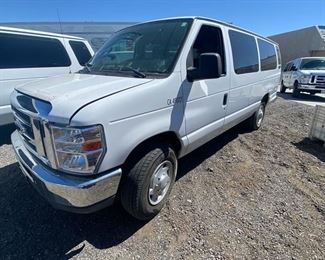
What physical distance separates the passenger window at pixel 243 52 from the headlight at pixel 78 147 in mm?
2730

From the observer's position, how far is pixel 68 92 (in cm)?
216

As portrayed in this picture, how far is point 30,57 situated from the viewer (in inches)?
209

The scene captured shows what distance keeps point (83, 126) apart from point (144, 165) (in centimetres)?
78

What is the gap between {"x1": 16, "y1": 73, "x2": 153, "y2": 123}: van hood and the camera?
6.27ft

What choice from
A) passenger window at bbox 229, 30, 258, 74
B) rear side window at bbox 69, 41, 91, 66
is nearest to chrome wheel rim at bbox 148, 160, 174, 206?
passenger window at bbox 229, 30, 258, 74

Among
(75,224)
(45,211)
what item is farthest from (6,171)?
(75,224)

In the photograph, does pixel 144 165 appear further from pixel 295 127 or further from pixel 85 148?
pixel 295 127

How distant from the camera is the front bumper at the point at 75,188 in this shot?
199 cm

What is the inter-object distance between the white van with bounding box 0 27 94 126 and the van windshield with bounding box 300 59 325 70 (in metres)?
12.1

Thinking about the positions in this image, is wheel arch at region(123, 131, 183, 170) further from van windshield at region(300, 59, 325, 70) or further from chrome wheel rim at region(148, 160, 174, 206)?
van windshield at region(300, 59, 325, 70)

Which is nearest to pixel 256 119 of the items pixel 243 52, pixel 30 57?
pixel 243 52

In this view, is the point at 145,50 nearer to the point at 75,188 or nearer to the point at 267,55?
the point at 75,188

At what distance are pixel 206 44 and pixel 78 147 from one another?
224 cm

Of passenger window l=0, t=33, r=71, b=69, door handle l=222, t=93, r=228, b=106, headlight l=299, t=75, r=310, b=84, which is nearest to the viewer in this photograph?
door handle l=222, t=93, r=228, b=106
